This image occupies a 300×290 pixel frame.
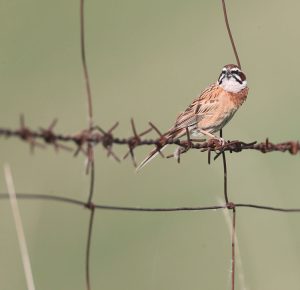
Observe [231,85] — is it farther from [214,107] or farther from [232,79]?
[214,107]

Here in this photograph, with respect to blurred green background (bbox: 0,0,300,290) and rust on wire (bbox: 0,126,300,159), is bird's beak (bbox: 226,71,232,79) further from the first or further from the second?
blurred green background (bbox: 0,0,300,290)

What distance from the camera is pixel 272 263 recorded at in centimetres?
917

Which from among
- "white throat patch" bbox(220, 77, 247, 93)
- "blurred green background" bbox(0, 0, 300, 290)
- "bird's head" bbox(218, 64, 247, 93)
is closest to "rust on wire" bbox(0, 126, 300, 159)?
"bird's head" bbox(218, 64, 247, 93)

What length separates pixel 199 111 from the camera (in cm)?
702

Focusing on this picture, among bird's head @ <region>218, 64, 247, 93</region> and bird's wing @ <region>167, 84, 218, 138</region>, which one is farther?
bird's wing @ <region>167, 84, 218, 138</region>

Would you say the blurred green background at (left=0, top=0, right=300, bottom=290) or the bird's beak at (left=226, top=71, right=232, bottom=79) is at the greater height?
the blurred green background at (left=0, top=0, right=300, bottom=290)

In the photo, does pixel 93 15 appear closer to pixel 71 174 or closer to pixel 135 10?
pixel 135 10

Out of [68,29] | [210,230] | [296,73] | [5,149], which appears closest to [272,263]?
[210,230]

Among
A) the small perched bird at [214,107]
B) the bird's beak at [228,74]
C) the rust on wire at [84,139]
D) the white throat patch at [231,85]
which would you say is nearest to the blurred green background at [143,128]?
the small perched bird at [214,107]

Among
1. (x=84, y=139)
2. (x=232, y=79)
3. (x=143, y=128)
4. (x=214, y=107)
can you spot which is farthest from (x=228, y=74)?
(x=143, y=128)

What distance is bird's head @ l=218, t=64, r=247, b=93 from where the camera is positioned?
6797mm

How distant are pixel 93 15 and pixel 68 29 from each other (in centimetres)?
74

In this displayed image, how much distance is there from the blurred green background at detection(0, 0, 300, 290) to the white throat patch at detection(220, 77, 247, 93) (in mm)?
2222

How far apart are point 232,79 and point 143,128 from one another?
680 centimetres
